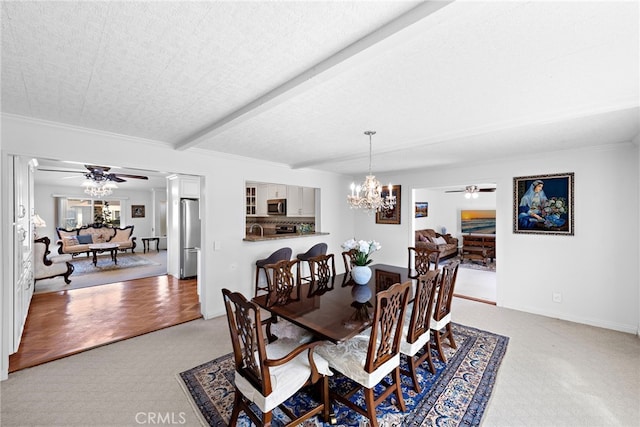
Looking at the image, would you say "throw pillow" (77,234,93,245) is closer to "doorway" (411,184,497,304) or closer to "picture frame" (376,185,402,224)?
"picture frame" (376,185,402,224)

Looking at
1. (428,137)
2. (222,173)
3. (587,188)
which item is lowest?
(587,188)

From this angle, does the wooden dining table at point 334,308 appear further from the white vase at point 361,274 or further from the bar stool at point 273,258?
the bar stool at point 273,258

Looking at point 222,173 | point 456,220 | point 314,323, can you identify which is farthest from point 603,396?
point 456,220

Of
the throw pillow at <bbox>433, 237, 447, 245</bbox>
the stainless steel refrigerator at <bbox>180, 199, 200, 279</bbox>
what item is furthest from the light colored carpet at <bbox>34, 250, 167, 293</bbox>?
the throw pillow at <bbox>433, 237, 447, 245</bbox>

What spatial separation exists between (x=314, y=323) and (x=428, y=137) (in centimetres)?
236

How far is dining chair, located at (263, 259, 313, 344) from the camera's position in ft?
7.51

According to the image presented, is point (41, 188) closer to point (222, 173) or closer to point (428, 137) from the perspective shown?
point (222, 173)

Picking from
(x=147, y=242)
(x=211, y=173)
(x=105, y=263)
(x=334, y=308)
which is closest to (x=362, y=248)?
(x=334, y=308)

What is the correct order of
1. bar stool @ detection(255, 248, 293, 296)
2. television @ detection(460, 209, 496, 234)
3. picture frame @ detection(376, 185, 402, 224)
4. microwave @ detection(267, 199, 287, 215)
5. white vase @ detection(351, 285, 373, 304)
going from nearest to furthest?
white vase @ detection(351, 285, 373, 304) → bar stool @ detection(255, 248, 293, 296) → picture frame @ detection(376, 185, 402, 224) → microwave @ detection(267, 199, 287, 215) → television @ detection(460, 209, 496, 234)

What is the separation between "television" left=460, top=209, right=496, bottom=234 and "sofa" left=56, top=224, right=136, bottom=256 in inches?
430

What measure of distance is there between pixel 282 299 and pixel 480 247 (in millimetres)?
7198

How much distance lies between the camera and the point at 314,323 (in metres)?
1.94

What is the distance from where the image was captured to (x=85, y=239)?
26.1ft

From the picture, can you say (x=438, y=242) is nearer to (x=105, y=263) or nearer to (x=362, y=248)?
(x=362, y=248)
